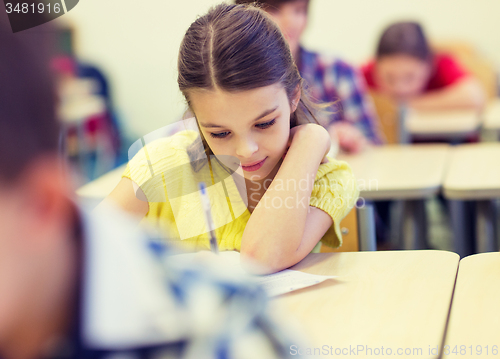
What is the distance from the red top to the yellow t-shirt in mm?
1857

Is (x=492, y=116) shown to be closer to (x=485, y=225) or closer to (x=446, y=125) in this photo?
(x=446, y=125)

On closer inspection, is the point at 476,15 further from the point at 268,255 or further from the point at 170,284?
the point at 170,284

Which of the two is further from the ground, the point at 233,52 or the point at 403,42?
the point at 233,52

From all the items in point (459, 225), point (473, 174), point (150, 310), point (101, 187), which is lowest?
point (459, 225)

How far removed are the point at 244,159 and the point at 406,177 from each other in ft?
2.27

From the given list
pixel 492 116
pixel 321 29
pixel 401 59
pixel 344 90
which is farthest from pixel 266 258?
pixel 321 29

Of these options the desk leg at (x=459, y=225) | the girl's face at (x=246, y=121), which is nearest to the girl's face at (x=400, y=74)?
the desk leg at (x=459, y=225)

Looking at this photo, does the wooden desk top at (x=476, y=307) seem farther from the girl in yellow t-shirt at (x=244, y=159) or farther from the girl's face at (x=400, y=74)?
the girl's face at (x=400, y=74)

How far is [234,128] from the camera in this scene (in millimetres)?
844

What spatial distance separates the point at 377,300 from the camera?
68 cm

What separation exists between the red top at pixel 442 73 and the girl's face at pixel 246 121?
75.6 inches

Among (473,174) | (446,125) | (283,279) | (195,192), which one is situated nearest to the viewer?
(283,279)

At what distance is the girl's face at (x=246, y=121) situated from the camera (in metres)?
0.83

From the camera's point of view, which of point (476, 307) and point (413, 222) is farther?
point (413, 222)
